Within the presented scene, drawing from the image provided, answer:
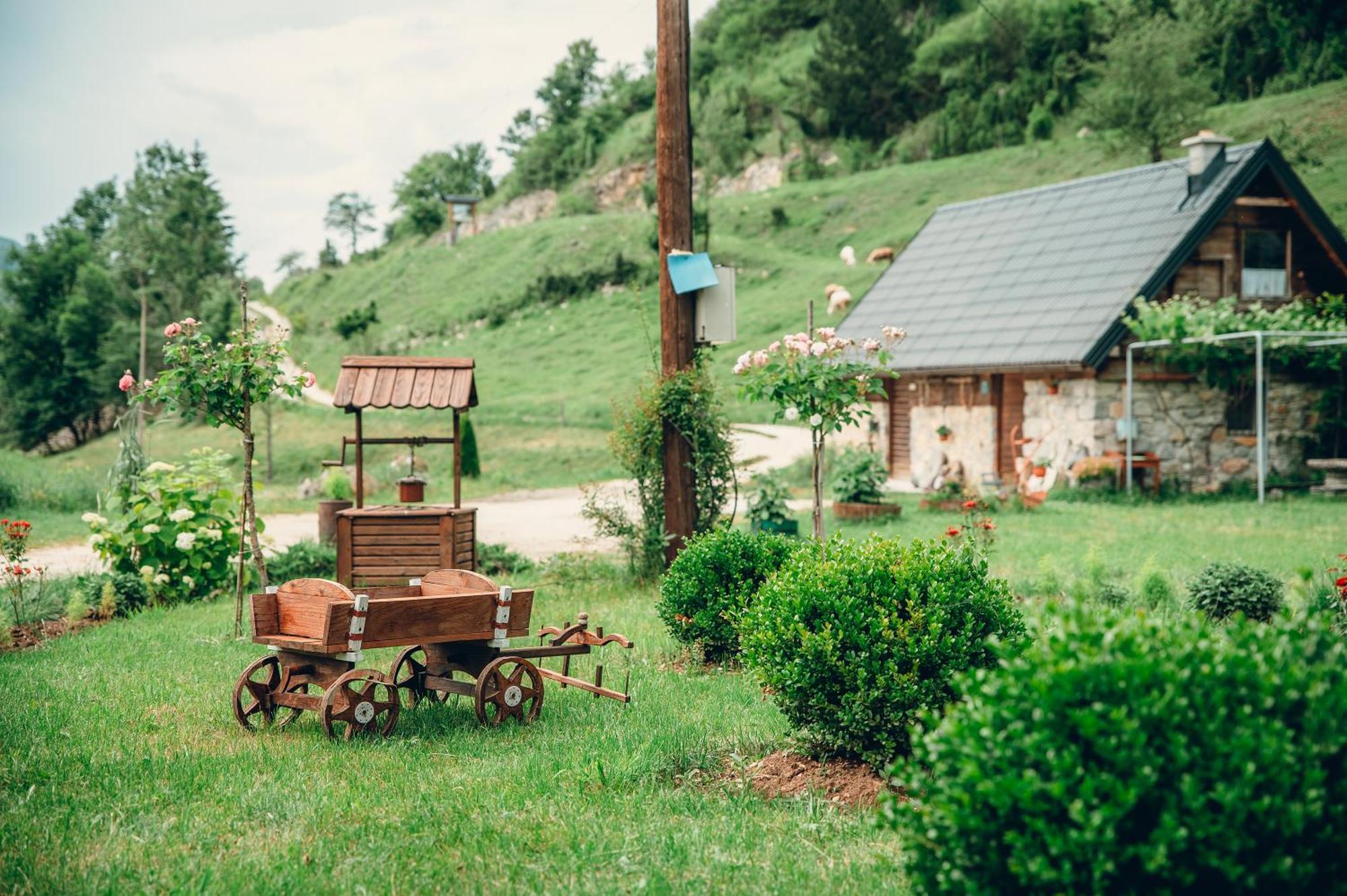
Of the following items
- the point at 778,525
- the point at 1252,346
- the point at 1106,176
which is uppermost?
the point at 1106,176

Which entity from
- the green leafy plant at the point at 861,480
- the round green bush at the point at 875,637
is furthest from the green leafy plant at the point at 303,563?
the green leafy plant at the point at 861,480

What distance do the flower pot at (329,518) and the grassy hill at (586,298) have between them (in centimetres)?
737

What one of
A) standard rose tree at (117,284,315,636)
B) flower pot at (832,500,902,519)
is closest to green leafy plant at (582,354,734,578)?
standard rose tree at (117,284,315,636)

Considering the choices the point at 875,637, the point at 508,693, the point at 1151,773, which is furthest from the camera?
the point at 508,693

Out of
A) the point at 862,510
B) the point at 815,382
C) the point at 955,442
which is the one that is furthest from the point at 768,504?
the point at 955,442

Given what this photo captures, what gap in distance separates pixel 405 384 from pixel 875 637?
6839 millimetres

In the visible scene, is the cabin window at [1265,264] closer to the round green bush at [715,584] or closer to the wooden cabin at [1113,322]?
Answer: the wooden cabin at [1113,322]

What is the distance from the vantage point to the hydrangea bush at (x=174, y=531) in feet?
35.1

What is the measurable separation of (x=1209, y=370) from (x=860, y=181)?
33.1m

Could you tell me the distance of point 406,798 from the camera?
4.72m

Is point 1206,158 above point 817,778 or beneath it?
above

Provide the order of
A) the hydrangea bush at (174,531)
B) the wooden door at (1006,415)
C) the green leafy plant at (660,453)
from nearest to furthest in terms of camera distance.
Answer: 1. the green leafy plant at (660,453)
2. the hydrangea bush at (174,531)
3. the wooden door at (1006,415)

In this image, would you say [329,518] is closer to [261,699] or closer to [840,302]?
[261,699]

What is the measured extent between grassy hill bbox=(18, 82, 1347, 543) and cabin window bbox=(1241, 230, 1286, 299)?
21.8 ft
